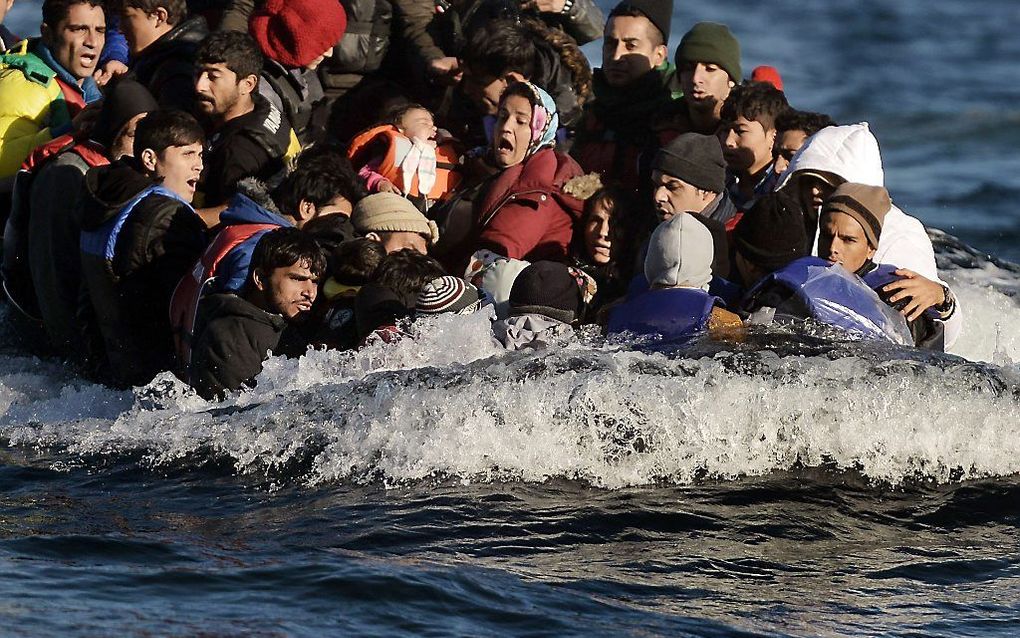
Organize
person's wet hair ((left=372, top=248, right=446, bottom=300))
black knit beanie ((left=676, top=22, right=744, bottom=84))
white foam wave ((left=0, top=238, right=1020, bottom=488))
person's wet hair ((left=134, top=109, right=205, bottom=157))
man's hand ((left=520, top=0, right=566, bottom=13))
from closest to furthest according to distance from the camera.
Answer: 1. white foam wave ((left=0, top=238, right=1020, bottom=488))
2. person's wet hair ((left=372, top=248, right=446, bottom=300))
3. person's wet hair ((left=134, top=109, right=205, bottom=157))
4. black knit beanie ((left=676, top=22, right=744, bottom=84))
5. man's hand ((left=520, top=0, right=566, bottom=13))

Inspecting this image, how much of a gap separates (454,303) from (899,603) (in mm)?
2779

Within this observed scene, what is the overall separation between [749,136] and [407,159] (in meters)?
1.90

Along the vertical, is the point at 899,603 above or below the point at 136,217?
below

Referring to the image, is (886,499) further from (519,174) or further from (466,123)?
(466,123)

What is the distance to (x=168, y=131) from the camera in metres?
8.58

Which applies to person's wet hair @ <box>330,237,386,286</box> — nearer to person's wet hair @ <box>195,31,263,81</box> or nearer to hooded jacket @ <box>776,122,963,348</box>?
person's wet hair @ <box>195,31,263,81</box>

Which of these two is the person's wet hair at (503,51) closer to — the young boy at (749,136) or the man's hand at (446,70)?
the man's hand at (446,70)

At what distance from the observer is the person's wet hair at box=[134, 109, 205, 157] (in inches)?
338

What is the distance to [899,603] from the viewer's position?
5.90 meters

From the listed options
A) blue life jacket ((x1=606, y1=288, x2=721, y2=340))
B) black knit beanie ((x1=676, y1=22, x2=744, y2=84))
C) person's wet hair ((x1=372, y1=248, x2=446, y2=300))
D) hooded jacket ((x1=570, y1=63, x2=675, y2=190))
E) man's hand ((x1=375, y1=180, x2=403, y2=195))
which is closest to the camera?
blue life jacket ((x1=606, y1=288, x2=721, y2=340))

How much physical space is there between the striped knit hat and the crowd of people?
11 millimetres

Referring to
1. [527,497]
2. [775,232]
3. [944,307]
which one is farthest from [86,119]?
[944,307]

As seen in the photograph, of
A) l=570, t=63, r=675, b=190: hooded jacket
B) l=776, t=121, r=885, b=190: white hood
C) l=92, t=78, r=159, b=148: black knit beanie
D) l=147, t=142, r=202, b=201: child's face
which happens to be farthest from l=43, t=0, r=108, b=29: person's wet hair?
l=776, t=121, r=885, b=190: white hood

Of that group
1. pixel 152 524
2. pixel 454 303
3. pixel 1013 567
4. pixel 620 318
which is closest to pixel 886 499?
pixel 1013 567
